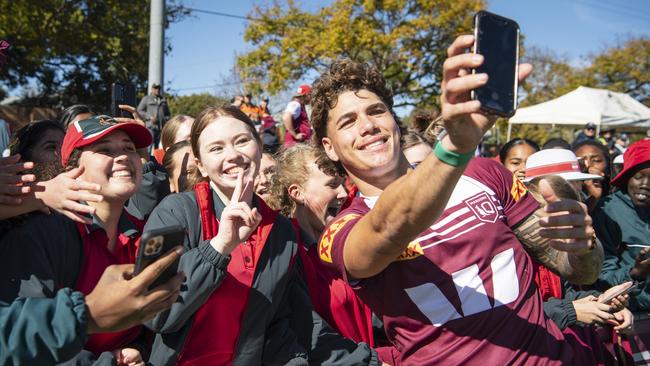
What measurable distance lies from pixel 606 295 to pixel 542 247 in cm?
103

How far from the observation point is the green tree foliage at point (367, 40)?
27.0 metres

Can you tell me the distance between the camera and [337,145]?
2.50 meters

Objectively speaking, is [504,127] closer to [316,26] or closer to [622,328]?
[316,26]

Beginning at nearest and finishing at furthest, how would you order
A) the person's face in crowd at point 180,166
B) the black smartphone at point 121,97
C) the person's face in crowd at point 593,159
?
the person's face in crowd at point 180,166 < the black smartphone at point 121,97 < the person's face in crowd at point 593,159

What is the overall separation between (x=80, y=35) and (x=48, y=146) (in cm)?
1877

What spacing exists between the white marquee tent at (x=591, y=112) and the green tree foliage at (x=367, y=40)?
742cm

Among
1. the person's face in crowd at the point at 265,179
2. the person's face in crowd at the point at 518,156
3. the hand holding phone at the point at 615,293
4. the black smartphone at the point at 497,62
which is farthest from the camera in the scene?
the person's face in crowd at the point at 518,156

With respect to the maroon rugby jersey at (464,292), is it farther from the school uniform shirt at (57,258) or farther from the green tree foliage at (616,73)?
the green tree foliage at (616,73)

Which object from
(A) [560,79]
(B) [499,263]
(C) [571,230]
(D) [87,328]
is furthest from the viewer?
(A) [560,79]

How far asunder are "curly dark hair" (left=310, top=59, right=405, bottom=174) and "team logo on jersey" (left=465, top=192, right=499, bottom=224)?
681 mm

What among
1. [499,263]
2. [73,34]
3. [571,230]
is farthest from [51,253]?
[73,34]

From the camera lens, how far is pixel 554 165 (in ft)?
13.3

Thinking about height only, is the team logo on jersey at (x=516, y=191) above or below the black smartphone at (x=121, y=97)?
below

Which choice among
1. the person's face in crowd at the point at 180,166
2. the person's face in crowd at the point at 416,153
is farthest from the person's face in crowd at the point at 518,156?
the person's face in crowd at the point at 180,166
